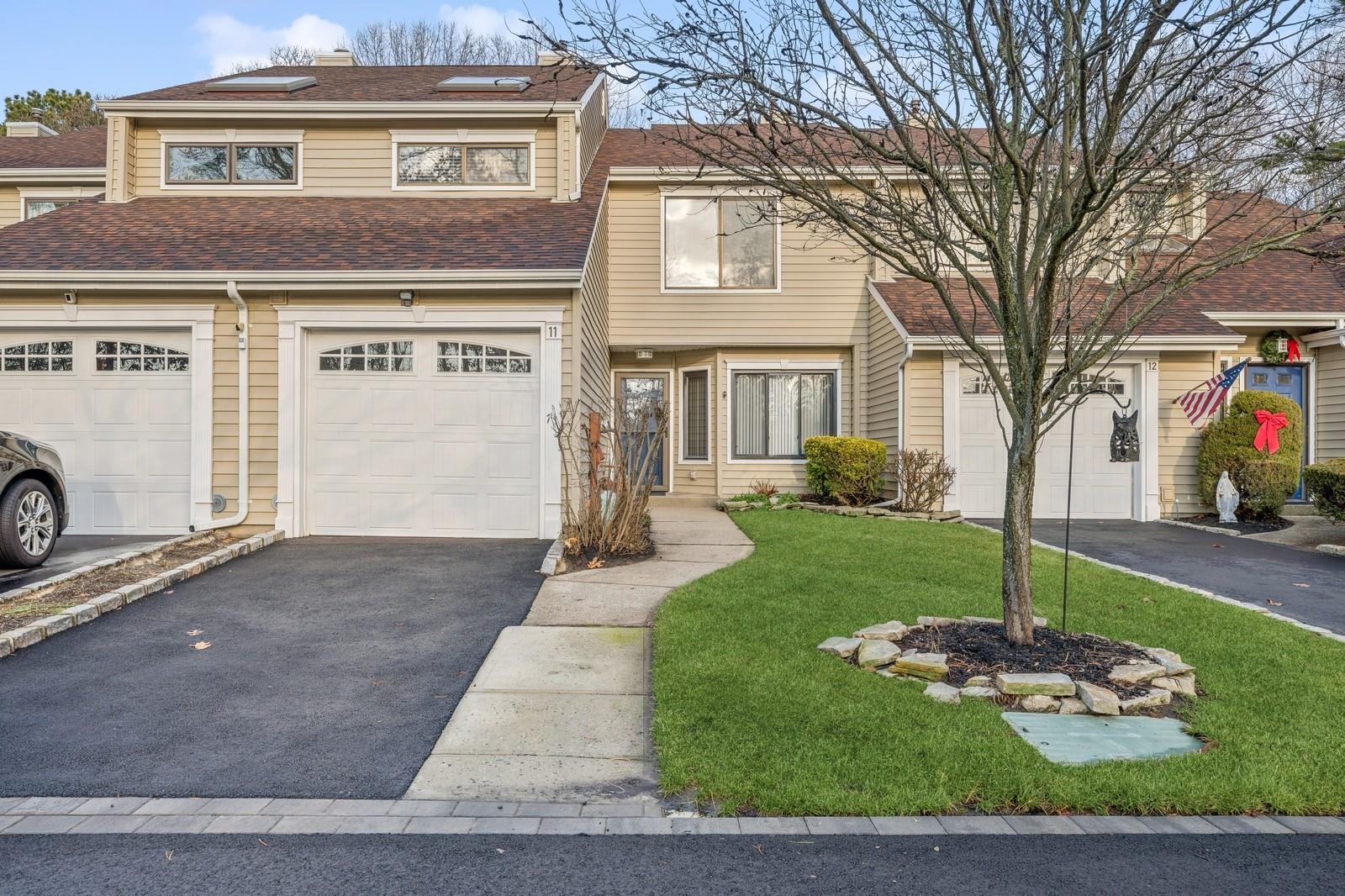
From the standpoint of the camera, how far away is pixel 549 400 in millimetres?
8992

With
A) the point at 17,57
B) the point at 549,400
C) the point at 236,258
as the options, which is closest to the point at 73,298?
the point at 236,258

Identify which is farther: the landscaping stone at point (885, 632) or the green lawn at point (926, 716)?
the landscaping stone at point (885, 632)

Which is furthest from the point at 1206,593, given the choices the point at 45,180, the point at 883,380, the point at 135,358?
the point at 45,180

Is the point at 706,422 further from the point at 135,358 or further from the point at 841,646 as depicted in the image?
the point at 841,646

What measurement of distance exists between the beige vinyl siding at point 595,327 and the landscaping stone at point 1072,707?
20.6ft

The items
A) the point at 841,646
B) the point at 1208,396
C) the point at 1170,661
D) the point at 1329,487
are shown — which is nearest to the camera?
the point at 1170,661

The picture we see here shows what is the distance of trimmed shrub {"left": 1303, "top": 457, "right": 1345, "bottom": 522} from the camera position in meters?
9.29

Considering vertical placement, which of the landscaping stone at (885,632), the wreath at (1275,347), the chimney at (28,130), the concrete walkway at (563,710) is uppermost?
the chimney at (28,130)

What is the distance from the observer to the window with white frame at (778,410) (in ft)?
43.7

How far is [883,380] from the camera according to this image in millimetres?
12219

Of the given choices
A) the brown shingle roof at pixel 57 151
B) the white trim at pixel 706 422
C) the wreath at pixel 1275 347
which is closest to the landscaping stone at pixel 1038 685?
the white trim at pixel 706 422

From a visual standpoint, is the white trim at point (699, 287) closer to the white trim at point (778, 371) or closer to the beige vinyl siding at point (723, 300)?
the beige vinyl siding at point (723, 300)

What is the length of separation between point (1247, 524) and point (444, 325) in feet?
34.1

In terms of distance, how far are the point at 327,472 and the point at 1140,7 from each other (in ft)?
27.2
